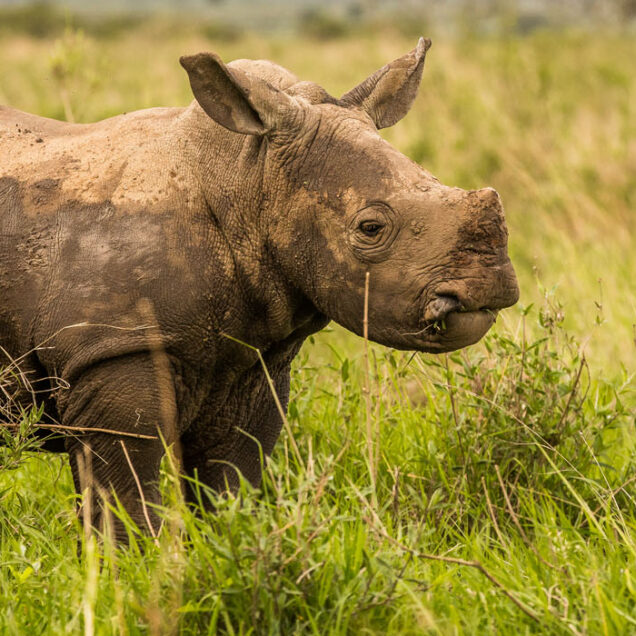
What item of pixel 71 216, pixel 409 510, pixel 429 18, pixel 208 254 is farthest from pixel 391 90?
pixel 429 18

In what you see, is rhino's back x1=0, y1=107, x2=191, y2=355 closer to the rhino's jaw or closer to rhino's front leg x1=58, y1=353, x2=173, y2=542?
rhino's front leg x1=58, y1=353, x2=173, y2=542

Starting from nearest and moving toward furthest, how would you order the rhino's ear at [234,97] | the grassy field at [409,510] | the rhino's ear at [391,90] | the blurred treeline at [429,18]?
the grassy field at [409,510] → the rhino's ear at [234,97] → the rhino's ear at [391,90] → the blurred treeline at [429,18]

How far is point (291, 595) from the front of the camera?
9.82 ft

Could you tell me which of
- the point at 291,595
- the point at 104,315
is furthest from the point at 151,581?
the point at 104,315

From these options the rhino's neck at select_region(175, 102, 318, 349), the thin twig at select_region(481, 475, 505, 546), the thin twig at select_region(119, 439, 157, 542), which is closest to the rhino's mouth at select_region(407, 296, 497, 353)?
the rhino's neck at select_region(175, 102, 318, 349)

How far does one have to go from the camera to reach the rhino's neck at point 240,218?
11.6 feet

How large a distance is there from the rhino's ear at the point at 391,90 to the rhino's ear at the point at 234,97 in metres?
0.42

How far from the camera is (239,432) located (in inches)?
157

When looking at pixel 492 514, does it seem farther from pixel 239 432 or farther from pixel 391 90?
pixel 391 90

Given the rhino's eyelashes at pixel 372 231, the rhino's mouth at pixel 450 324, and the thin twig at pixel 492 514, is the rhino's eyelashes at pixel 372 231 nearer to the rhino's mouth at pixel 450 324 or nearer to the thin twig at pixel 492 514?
the rhino's mouth at pixel 450 324

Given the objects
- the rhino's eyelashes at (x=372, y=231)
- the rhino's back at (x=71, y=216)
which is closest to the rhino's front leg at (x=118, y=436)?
the rhino's back at (x=71, y=216)

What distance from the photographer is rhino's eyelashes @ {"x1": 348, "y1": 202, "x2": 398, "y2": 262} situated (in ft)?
10.9

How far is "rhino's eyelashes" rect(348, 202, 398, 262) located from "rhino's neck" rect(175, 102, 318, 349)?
322mm

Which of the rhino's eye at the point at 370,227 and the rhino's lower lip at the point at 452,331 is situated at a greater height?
the rhino's eye at the point at 370,227
